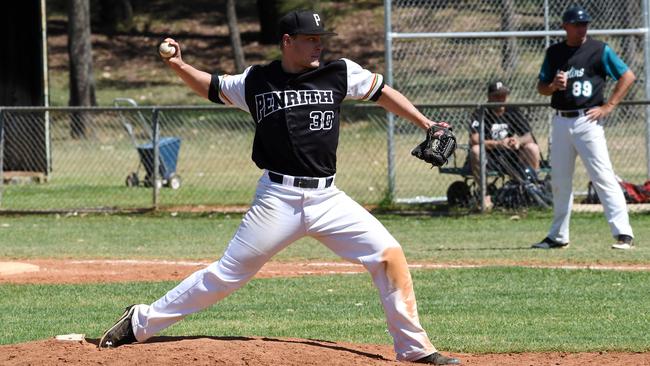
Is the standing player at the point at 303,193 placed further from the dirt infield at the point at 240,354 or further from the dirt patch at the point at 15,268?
the dirt patch at the point at 15,268

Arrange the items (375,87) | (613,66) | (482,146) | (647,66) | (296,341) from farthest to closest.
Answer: (647,66) → (482,146) → (613,66) → (296,341) → (375,87)

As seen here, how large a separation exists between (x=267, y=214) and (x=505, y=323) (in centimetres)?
242

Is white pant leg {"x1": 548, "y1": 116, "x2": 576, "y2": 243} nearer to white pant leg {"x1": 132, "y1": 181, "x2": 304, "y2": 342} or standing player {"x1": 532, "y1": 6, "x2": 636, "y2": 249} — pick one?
standing player {"x1": 532, "y1": 6, "x2": 636, "y2": 249}

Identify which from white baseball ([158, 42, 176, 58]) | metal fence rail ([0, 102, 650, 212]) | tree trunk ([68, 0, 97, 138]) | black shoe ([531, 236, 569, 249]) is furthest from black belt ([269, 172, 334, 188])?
tree trunk ([68, 0, 97, 138])

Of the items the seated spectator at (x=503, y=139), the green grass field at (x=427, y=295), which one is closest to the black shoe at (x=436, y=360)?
the green grass field at (x=427, y=295)

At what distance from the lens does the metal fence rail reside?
16609 millimetres

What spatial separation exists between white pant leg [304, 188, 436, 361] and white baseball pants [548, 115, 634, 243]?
5228 mm

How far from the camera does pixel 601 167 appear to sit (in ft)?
37.2

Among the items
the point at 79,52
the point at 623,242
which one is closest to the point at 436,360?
the point at 623,242

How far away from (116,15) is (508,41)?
23.7 meters

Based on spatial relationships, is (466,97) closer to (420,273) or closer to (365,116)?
(365,116)

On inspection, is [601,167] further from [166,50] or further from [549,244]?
[166,50]

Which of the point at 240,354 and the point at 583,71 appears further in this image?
the point at 583,71

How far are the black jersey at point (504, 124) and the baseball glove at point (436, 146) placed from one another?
836cm
